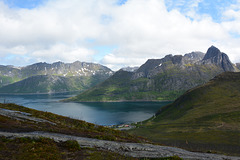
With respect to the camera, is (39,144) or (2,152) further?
(39,144)

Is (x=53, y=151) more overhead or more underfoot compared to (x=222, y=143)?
more overhead

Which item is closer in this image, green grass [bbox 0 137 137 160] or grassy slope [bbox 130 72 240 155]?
green grass [bbox 0 137 137 160]

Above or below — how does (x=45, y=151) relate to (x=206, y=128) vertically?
above

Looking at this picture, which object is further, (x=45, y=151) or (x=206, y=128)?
(x=206, y=128)

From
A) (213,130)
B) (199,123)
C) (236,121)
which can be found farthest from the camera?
(199,123)

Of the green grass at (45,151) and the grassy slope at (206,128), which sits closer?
the green grass at (45,151)

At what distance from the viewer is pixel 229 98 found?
18725 cm

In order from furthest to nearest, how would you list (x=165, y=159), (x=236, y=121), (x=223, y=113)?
(x=223, y=113) → (x=236, y=121) → (x=165, y=159)

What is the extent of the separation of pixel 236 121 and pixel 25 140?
144313 millimetres

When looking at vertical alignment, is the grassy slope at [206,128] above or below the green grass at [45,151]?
below

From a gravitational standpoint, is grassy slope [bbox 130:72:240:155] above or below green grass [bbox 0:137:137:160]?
below

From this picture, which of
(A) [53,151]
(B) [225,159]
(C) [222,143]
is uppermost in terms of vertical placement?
(A) [53,151]

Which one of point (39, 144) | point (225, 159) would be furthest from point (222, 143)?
point (39, 144)

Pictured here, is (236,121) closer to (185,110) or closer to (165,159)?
(185,110)
